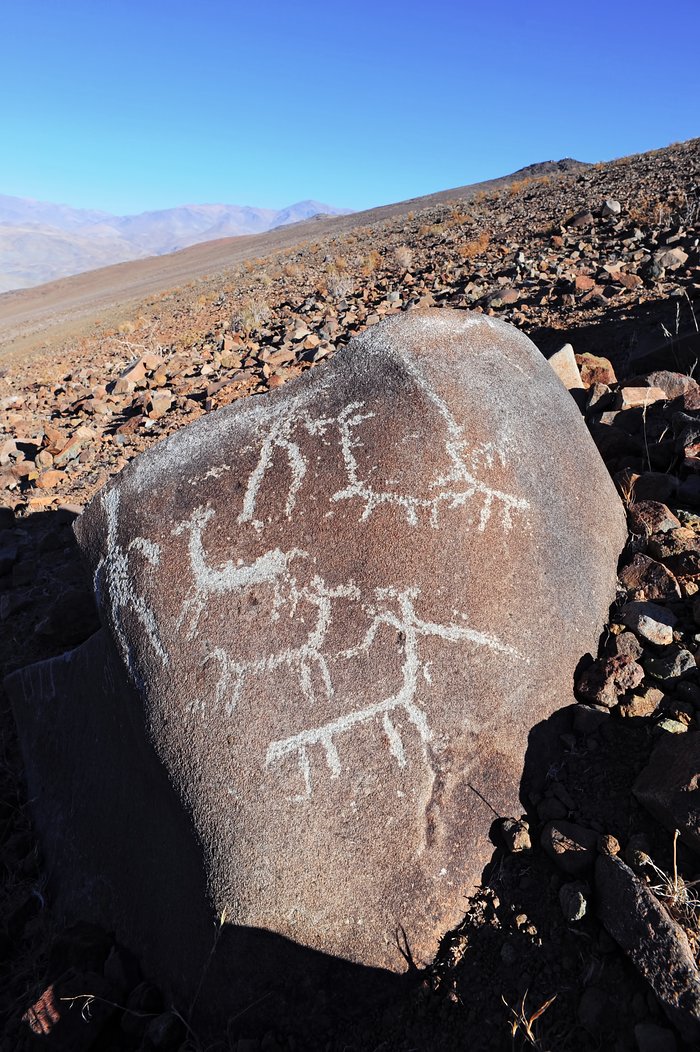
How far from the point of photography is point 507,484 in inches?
73.2

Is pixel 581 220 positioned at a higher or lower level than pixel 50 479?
higher

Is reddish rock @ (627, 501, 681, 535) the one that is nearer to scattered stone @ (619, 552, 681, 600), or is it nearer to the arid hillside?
scattered stone @ (619, 552, 681, 600)

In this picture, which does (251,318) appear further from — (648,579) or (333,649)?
(333,649)

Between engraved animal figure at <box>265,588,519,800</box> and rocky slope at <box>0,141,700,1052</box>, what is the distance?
33 cm

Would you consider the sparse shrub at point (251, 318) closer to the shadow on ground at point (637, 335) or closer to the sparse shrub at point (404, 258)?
the sparse shrub at point (404, 258)

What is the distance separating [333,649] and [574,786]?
27.1 inches

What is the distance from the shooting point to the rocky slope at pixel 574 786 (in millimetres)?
1312

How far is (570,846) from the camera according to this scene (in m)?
1.49

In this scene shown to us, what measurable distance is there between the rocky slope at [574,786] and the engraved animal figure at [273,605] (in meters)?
0.64

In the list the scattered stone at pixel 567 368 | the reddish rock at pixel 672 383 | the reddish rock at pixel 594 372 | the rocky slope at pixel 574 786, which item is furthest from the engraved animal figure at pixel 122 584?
the reddish rock at pixel 594 372

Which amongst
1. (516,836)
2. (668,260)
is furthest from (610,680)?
(668,260)

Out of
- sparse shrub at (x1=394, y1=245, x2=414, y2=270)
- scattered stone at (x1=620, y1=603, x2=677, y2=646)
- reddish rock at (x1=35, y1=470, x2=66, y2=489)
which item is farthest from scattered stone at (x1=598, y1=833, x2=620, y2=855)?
sparse shrub at (x1=394, y1=245, x2=414, y2=270)

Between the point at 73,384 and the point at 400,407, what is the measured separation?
273 inches

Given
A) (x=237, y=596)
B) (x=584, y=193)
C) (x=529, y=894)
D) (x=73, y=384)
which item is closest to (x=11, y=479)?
(x=73, y=384)
